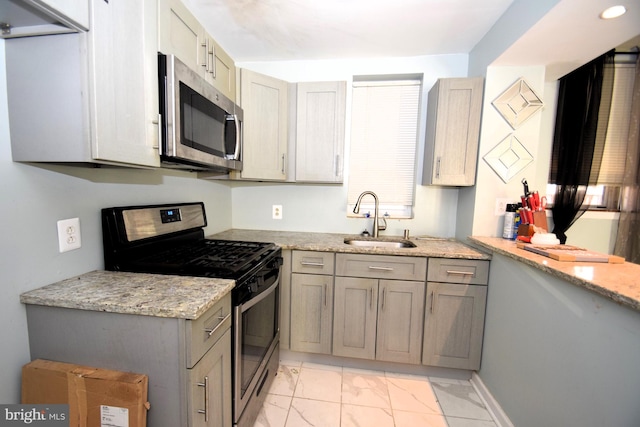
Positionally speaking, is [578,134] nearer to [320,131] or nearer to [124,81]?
[320,131]

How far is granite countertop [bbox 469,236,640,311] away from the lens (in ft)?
2.56

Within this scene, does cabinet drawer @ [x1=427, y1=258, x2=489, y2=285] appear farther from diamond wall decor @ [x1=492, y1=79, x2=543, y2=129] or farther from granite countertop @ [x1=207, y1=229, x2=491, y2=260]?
diamond wall decor @ [x1=492, y1=79, x2=543, y2=129]

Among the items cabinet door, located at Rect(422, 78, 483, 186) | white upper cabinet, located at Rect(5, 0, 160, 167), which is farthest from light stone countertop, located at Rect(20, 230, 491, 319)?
cabinet door, located at Rect(422, 78, 483, 186)

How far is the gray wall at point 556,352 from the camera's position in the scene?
0.80 meters

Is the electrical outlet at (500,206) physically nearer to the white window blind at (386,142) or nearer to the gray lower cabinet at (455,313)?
the gray lower cabinet at (455,313)

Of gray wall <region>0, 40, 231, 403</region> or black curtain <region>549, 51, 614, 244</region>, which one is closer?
gray wall <region>0, 40, 231, 403</region>

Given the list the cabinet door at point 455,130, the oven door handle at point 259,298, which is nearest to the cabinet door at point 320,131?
the cabinet door at point 455,130

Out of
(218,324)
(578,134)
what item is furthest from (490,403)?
(578,134)

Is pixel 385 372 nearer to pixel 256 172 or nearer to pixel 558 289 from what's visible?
pixel 558 289

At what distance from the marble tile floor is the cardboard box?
850 millimetres

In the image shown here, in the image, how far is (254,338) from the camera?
4.20 feet

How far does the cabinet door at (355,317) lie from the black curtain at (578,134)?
5.15 ft

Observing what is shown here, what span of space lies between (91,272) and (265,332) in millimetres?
902

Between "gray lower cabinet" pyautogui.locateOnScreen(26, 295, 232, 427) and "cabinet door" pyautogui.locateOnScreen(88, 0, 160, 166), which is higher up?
"cabinet door" pyautogui.locateOnScreen(88, 0, 160, 166)
